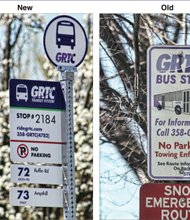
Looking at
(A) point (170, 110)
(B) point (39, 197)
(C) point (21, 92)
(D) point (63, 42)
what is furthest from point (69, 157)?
(A) point (170, 110)

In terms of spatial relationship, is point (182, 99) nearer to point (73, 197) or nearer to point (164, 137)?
point (164, 137)

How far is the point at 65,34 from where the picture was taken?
339 centimetres

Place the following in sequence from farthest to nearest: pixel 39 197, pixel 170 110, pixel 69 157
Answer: pixel 170 110 → pixel 39 197 → pixel 69 157

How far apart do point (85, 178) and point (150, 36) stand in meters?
1.24

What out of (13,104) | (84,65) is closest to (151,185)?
(84,65)

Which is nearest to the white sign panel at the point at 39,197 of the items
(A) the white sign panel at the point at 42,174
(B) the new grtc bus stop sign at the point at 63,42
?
(A) the white sign panel at the point at 42,174

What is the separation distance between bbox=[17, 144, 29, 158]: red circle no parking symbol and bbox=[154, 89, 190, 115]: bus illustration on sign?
4.08 ft

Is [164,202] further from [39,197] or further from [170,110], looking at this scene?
[39,197]

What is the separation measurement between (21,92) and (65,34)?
0.45m

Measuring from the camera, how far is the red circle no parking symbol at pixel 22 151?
3.51 m

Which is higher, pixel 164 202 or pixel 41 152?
pixel 41 152

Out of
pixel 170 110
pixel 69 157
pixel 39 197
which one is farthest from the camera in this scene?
pixel 170 110

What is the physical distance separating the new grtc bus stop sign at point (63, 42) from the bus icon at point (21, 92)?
0.24 metres

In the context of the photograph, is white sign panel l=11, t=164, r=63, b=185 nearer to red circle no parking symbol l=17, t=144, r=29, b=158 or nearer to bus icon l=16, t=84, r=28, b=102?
red circle no parking symbol l=17, t=144, r=29, b=158
